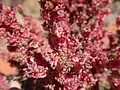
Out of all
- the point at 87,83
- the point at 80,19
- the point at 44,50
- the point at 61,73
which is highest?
the point at 80,19

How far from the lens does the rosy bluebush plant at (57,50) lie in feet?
6.13

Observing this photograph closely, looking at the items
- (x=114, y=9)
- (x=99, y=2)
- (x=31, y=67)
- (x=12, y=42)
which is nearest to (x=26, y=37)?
(x=12, y=42)

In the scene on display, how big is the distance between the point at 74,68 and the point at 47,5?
1.51 ft

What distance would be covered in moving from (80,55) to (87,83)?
0.85 feet

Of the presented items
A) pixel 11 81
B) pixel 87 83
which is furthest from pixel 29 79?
pixel 87 83

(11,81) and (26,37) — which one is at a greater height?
(26,37)

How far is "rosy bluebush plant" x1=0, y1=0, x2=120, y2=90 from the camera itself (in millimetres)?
1868

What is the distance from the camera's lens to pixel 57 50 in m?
1.89

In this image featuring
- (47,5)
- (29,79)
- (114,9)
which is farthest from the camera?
(114,9)

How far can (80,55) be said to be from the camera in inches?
74.4

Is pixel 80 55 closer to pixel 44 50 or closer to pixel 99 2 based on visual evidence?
pixel 44 50

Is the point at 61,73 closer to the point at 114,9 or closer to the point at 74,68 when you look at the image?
the point at 74,68

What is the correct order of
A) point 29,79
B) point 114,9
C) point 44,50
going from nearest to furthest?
point 44,50, point 29,79, point 114,9

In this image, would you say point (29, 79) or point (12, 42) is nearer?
point (12, 42)
